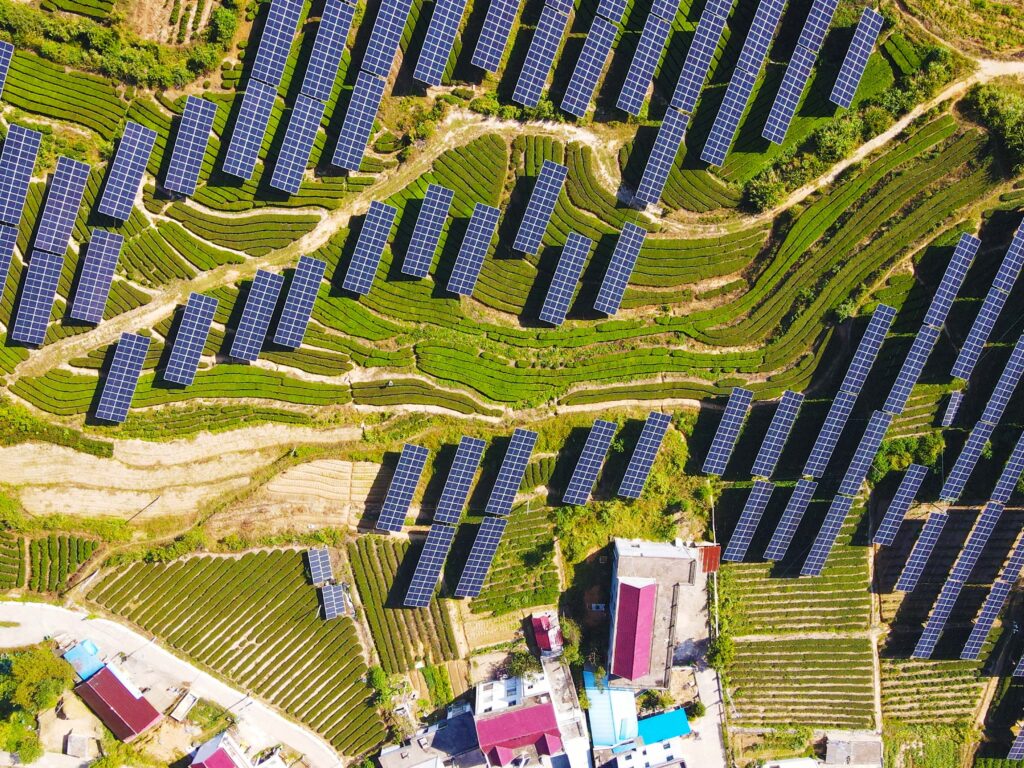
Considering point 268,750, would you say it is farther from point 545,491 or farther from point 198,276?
point 198,276

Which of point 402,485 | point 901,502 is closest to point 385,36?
point 402,485

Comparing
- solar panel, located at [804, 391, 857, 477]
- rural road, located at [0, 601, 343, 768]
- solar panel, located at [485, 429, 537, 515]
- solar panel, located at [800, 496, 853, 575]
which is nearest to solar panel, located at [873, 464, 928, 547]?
solar panel, located at [800, 496, 853, 575]

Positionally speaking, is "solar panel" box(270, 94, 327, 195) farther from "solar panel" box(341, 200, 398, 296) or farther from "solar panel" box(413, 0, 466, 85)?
"solar panel" box(413, 0, 466, 85)

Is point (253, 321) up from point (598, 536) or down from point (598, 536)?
up

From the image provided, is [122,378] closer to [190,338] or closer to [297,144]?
[190,338]

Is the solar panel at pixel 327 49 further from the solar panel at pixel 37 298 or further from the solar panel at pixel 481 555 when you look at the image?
the solar panel at pixel 481 555

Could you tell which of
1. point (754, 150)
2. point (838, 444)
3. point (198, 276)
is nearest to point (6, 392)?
point (198, 276)
